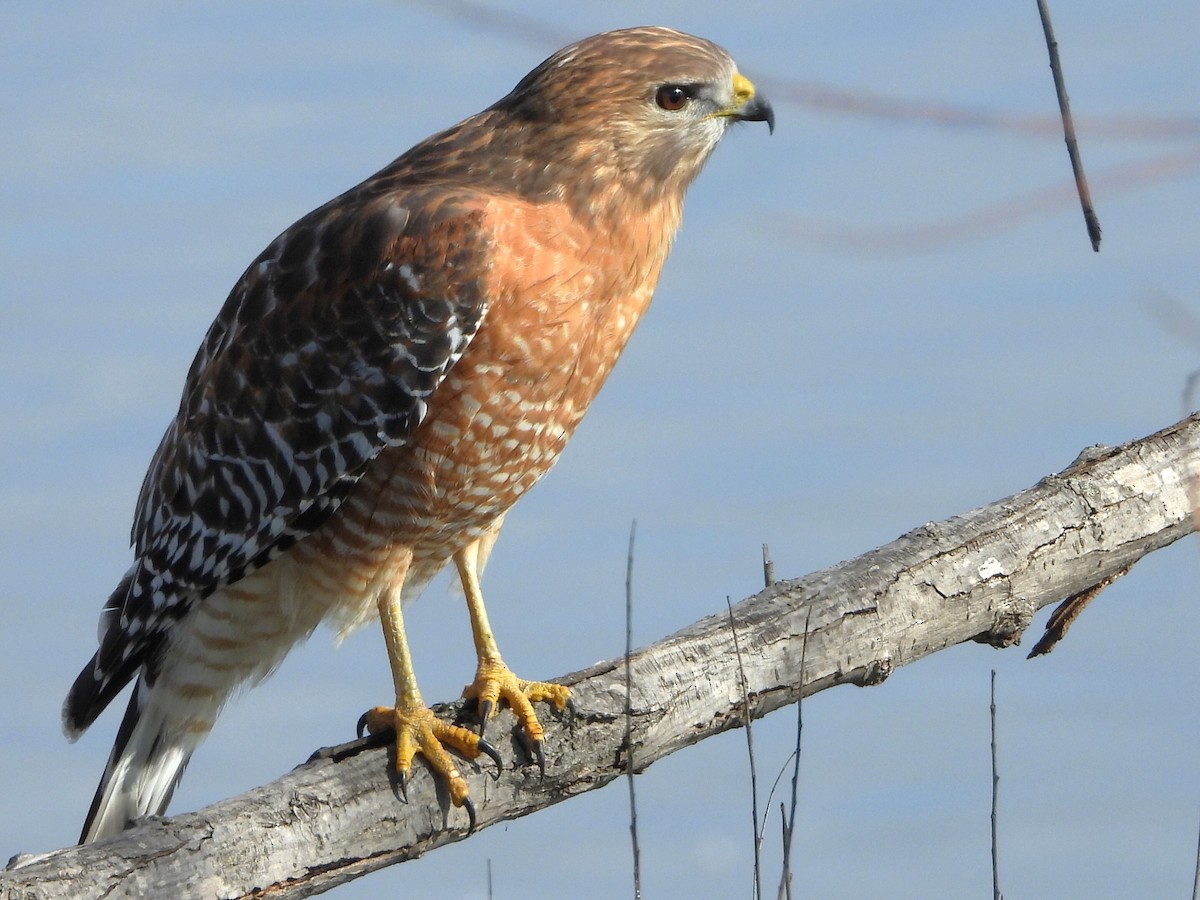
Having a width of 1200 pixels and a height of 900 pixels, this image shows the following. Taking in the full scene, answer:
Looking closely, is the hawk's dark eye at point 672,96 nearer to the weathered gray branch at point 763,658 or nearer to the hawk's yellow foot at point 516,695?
the weathered gray branch at point 763,658

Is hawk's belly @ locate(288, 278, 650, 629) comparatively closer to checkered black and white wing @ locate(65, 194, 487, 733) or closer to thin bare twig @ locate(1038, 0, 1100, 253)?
checkered black and white wing @ locate(65, 194, 487, 733)

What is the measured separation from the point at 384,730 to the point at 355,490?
30.0 inches

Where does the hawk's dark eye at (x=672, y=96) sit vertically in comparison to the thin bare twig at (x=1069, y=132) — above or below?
above

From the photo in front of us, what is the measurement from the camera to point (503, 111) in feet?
15.0

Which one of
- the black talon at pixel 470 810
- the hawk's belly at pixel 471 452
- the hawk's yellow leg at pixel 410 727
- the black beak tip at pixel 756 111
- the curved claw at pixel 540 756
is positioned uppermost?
the black beak tip at pixel 756 111

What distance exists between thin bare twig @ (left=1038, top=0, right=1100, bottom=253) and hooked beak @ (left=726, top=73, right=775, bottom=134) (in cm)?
325

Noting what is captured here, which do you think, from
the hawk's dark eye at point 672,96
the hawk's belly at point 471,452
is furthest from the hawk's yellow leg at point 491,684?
the hawk's dark eye at point 672,96

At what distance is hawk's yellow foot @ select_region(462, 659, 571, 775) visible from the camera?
4.21 metres

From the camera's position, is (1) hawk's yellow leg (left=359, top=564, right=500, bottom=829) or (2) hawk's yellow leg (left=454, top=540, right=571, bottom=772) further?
(2) hawk's yellow leg (left=454, top=540, right=571, bottom=772)

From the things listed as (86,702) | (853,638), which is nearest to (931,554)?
(853,638)

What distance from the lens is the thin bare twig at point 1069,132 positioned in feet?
3.13

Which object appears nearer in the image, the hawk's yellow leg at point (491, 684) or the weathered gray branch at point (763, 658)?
the weathered gray branch at point (763, 658)

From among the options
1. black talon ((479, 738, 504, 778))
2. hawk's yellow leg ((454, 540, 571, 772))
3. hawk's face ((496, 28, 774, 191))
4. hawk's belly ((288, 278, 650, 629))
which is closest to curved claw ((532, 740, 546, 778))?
hawk's yellow leg ((454, 540, 571, 772))

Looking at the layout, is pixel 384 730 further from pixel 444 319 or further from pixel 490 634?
pixel 444 319
